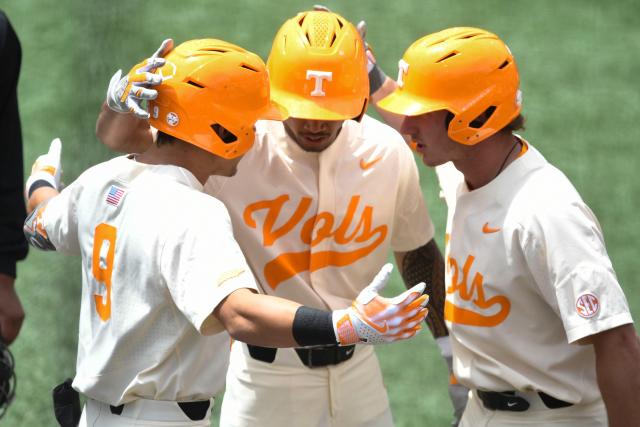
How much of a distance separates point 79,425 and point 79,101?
4.29m

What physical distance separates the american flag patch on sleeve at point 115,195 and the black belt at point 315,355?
1039 mm

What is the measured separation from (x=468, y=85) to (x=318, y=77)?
58cm

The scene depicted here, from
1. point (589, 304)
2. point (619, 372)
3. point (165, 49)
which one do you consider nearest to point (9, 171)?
point (165, 49)

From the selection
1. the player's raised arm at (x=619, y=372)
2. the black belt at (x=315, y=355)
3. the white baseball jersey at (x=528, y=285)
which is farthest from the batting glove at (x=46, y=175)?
the player's raised arm at (x=619, y=372)

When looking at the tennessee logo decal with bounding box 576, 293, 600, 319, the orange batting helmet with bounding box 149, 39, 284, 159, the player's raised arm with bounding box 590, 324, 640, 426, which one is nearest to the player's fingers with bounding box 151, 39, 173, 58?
the orange batting helmet with bounding box 149, 39, 284, 159

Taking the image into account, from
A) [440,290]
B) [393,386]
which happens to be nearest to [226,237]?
[440,290]

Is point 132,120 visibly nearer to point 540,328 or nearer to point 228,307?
point 228,307

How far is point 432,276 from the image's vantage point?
4879mm

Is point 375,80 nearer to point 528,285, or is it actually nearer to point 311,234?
point 311,234

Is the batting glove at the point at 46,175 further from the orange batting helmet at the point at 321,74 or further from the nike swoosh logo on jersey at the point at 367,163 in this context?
the nike swoosh logo on jersey at the point at 367,163

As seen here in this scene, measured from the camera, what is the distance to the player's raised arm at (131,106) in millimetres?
3871

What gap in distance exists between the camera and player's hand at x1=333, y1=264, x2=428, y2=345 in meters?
3.22

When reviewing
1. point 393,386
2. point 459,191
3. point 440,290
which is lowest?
point 393,386

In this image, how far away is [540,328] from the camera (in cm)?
401
